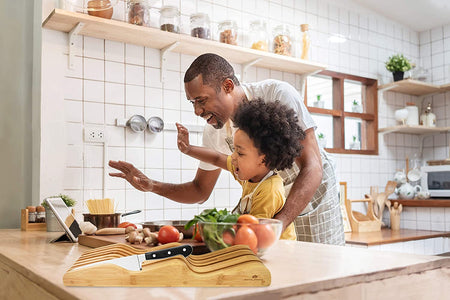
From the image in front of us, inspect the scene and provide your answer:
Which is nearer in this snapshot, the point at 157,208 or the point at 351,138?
the point at 157,208

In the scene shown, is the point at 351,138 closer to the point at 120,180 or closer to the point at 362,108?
the point at 362,108

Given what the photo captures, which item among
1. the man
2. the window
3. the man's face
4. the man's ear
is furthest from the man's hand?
the window

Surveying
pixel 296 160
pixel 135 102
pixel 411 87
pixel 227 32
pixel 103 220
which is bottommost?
pixel 103 220

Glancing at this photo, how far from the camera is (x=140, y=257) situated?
2.71ft

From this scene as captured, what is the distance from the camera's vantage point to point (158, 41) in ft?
9.20

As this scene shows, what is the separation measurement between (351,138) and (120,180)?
2356 mm

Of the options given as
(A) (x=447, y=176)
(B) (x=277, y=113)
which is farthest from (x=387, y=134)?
(B) (x=277, y=113)

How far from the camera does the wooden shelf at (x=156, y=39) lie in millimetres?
2480

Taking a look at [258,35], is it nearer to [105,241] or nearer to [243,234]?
[105,241]

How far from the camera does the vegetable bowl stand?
2.82 ft

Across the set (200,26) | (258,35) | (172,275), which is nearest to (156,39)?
(200,26)

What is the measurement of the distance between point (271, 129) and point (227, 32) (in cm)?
199

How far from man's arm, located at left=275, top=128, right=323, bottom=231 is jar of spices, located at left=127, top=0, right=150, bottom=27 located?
1511mm

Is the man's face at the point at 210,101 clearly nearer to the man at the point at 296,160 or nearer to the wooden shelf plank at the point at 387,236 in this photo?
the man at the point at 296,160
